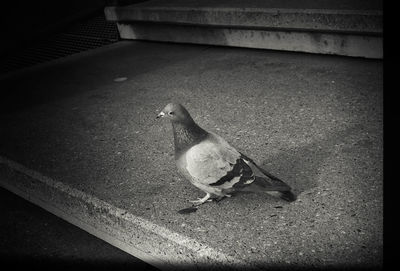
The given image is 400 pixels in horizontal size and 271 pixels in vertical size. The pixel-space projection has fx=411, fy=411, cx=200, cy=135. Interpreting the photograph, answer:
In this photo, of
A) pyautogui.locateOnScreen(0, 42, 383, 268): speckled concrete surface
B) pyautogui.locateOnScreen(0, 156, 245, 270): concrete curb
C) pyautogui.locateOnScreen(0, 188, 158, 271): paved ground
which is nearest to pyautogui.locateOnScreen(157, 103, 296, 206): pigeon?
pyautogui.locateOnScreen(0, 42, 383, 268): speckled concrete surface

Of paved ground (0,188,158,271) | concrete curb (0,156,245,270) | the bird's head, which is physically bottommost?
paved ground (0,188,158,271)

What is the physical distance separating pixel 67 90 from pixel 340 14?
350 centimetres

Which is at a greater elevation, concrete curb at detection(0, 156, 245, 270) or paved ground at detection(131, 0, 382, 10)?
paved ground at detection(131, 0, 382, 10)

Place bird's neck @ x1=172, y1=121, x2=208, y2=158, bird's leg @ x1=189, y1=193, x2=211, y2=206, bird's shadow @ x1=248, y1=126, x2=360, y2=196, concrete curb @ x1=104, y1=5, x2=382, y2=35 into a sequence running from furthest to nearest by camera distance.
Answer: concrete curb @ x1=104, y1=5, x2=382, y2=35
bird's shadow @ x1=248, y1=126, x2=360, y2=196
bird's leg @ x1=189, y1=193, x2=211, y2=206
bird's neck @ x1=172, y1=121, x2=208, y2=158

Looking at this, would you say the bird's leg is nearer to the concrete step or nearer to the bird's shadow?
the bird's shadow

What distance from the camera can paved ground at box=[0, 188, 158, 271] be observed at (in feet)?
9.48

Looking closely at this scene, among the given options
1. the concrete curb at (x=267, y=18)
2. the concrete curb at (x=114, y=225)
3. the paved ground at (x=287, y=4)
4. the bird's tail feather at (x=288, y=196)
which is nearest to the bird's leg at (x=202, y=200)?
the concrete curb at (x=114, y=225)

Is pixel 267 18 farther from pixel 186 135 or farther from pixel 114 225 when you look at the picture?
pixel 114 225

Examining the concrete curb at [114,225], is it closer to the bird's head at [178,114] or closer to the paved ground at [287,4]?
the bird's head at [178,114]

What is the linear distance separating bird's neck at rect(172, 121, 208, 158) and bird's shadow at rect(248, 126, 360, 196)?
724 mm

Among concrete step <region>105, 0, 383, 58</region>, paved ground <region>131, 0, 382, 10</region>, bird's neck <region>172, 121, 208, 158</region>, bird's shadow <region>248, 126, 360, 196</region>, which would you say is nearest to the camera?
bird's neck <region>172, 121, 208, 158</region>

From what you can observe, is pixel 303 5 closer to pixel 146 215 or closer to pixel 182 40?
pixel 182 40

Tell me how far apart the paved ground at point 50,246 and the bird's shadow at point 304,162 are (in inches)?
44.2

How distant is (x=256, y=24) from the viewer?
5.34 m
